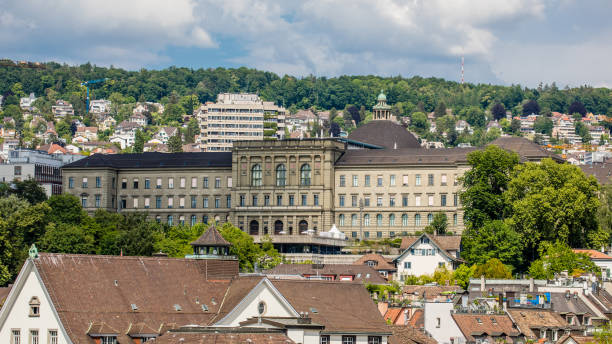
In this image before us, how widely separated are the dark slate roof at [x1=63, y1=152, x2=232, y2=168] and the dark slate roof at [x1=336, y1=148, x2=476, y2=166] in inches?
657

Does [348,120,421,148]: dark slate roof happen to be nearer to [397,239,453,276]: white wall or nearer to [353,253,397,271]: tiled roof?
[353,253,397,271]: tiled roof

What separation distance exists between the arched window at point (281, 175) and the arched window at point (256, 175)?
2414 mm

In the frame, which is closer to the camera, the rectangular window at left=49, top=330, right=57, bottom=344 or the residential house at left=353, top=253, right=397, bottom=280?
the rectangular window at left=49, top=330, right=57, bottom=344

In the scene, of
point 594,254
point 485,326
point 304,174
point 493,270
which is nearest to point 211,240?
point 485,326

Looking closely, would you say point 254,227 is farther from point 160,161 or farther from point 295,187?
point 160,161

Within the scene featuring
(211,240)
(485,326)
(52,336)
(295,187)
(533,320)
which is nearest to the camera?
(52,336)

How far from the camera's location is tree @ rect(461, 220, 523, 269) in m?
132

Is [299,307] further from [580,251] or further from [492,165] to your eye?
[492,165]

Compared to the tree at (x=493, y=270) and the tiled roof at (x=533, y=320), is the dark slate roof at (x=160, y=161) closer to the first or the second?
the tree at (x=493, y=270)

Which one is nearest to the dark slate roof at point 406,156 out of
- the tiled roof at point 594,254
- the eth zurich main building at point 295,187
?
the eth zurich main building at point 295,187

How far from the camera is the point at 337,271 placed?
123875mm

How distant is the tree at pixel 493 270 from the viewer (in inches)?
4809

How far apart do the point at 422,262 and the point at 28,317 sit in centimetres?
6794

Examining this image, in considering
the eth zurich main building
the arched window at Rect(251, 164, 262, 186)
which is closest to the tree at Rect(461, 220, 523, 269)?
the eth zurich main building
